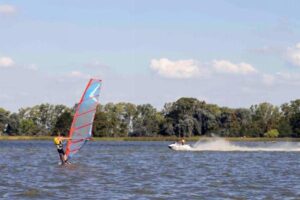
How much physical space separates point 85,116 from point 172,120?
410ft

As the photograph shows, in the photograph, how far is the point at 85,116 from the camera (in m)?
37.1

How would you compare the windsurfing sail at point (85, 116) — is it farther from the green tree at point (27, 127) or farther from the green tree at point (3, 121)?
the green tree at point (27, 127)

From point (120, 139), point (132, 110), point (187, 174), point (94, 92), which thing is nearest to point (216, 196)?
point (187, 174)

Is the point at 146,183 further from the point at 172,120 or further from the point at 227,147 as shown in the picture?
the point at 172,120

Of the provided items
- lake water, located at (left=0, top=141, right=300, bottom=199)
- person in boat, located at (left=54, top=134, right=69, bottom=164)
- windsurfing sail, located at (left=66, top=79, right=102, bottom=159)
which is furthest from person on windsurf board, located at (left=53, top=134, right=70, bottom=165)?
lake water, located at (left=0, top=141, right=300, bottom=199)

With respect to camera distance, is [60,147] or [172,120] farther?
[172,120]

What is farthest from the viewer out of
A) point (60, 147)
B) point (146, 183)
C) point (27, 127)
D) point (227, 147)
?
point (27, 127)

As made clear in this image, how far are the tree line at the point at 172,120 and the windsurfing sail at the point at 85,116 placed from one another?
116096 mm

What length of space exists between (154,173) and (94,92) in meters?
5.38

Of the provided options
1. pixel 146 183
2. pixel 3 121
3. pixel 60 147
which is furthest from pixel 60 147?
pixel 3 121

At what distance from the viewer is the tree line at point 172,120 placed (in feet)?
512

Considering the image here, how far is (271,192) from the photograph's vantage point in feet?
85.4

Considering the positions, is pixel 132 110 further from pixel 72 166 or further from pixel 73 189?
pixel 73 189

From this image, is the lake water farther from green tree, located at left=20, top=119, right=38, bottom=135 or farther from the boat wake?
green tree, located at left=20, top=119, right=38, bottom=135
